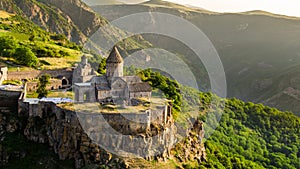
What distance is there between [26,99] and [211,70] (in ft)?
451

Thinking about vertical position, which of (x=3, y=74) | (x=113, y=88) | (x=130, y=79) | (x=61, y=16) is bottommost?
(x=113, y=88)

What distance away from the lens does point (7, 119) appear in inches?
1549

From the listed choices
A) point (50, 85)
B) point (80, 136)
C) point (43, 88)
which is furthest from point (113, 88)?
point (50, 85)

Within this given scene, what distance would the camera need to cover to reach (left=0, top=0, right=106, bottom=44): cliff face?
148 meters

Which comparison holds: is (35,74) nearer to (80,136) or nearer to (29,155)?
(29,155)

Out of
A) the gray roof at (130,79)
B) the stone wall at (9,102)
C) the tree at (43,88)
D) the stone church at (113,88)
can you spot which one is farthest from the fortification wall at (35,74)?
the gray roof at (130,79)

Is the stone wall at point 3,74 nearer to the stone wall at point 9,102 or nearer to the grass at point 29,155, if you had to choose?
the stone wall at point 9,102

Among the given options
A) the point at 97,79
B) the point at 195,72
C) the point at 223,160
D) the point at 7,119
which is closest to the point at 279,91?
the point at 195,72

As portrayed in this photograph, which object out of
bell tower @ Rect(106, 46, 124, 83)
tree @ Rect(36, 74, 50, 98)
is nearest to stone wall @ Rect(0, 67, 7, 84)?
tree @ Rect(36, 74, 50, 98)

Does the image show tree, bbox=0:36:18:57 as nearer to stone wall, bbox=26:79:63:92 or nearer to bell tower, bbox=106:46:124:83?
stone wall, bbox=26:79:63:92

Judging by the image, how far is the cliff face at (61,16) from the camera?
147750 millimetres

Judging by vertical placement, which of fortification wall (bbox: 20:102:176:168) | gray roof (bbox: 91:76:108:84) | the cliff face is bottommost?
fortification wall (bbox: 20:102:176:168)

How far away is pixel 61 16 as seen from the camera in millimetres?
173250

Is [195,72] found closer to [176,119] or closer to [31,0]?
[31,0]
